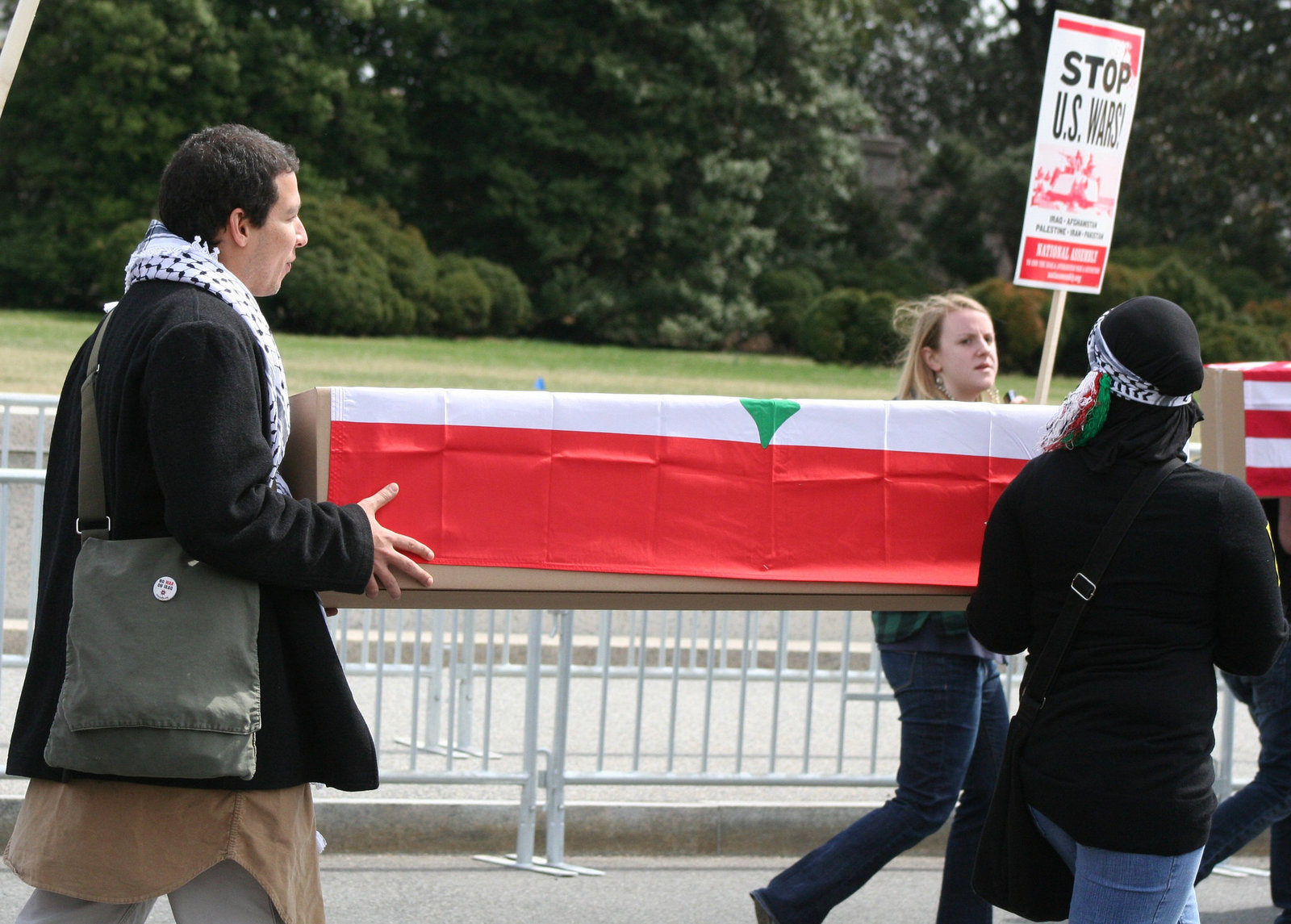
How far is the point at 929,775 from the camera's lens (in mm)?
3756

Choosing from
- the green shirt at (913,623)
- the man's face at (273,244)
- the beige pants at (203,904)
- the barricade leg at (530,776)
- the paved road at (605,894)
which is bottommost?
the paved road at (605,894)

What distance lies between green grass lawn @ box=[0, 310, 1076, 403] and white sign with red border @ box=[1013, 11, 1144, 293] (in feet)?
30.7

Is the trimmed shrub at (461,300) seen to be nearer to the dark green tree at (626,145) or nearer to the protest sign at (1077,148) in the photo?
the dark green tree at (626,145)

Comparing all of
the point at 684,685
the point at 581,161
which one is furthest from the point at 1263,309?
the point at 684,685

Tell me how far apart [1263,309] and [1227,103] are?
862 cm

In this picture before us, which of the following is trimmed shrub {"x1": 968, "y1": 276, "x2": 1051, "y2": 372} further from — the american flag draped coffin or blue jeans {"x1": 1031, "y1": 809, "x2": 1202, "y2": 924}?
blue jeans {"x1": 1031, "y1": 809, "x2": 1202, "y2": 924}

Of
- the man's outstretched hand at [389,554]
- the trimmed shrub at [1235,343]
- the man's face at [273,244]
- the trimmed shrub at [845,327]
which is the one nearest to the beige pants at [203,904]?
the man's outstretched hand at [389,554]

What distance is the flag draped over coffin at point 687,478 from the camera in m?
3.12

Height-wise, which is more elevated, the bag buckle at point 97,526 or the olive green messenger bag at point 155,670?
the bag buckle at point 97,526

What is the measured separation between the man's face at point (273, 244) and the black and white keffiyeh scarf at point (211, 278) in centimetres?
5

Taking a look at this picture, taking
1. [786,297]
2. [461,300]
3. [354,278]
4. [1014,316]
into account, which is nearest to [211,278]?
[354,278]

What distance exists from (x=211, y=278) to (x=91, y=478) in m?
0.39

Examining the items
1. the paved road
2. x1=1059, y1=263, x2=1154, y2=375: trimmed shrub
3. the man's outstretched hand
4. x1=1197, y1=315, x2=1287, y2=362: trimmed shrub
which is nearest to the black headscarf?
the man's outstretched hand

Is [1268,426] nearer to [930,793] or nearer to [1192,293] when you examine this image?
[930,793]
